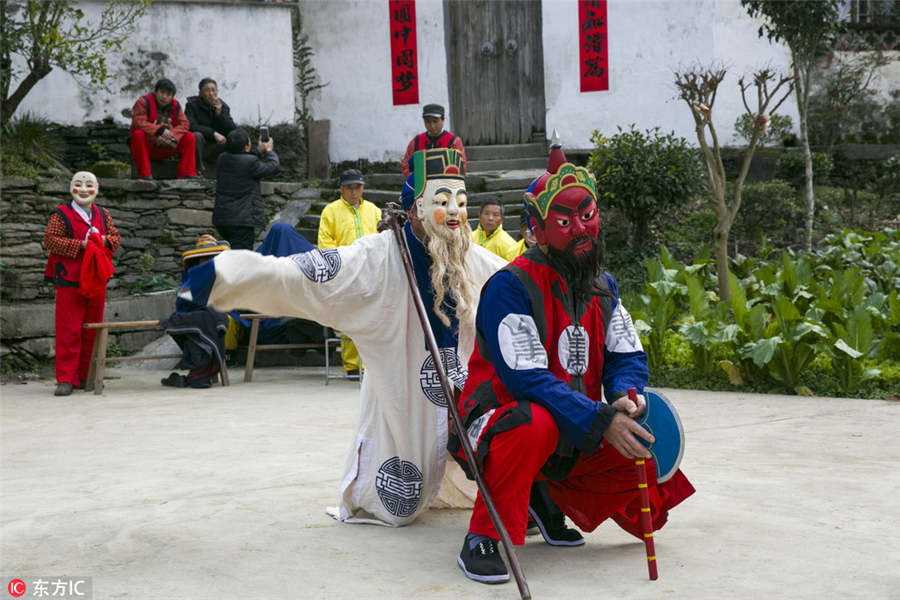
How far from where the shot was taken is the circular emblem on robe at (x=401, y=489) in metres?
3.79

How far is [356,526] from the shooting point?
383 cm

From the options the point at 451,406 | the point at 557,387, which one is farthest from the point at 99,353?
the point at 557,387

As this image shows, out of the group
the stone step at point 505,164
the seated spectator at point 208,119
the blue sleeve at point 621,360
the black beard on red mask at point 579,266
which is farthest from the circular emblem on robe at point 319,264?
the stone step at point 505,164

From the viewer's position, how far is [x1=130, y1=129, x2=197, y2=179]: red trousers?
10.7 m

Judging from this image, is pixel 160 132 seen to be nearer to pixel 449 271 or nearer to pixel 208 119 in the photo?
pixel 208 119

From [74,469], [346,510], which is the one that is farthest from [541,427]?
[74,469]

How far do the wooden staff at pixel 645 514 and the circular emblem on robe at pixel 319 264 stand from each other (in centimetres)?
127

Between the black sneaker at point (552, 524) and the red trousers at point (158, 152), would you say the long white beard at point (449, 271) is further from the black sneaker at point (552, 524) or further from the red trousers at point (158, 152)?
the red trousers at point (158, 152)

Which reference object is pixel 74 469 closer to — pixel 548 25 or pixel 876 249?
pixel 876 249

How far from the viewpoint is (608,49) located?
1238 centimetres

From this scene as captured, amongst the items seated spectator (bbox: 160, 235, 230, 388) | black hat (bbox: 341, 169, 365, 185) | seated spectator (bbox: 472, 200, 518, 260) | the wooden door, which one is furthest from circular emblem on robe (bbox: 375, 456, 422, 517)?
the wooden door

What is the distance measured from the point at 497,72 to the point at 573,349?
10713 millimetres

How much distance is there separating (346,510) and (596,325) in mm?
1324

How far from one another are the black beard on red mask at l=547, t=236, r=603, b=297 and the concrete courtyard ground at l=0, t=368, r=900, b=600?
96 centimetres
